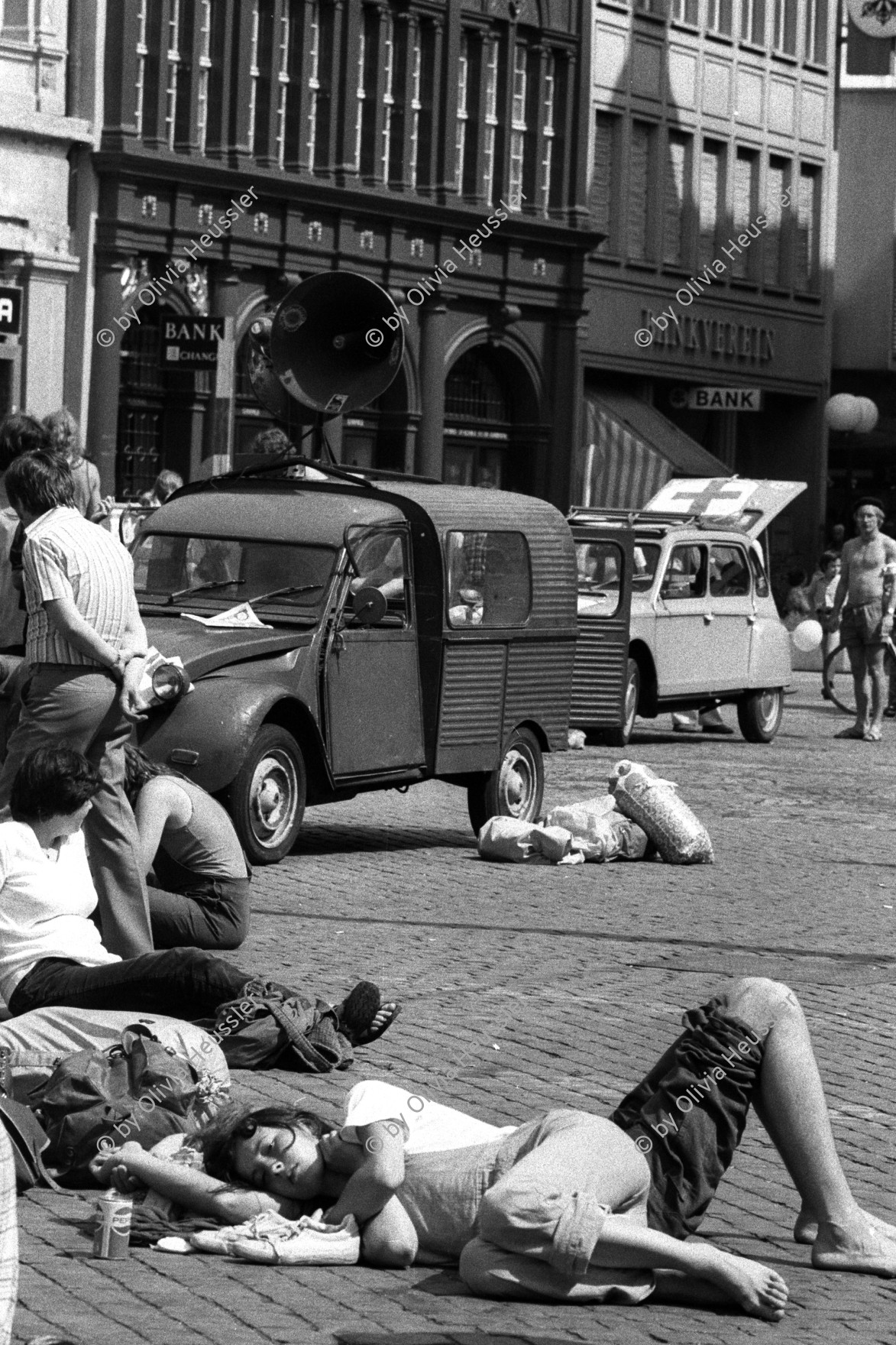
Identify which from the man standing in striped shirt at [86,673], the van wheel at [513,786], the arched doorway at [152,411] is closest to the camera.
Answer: the man standing in striped shirt at [86,673]

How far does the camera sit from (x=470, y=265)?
42.0m

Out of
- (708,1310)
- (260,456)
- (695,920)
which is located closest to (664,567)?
(260,456)

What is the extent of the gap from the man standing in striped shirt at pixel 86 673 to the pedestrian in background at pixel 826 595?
24.1 metres

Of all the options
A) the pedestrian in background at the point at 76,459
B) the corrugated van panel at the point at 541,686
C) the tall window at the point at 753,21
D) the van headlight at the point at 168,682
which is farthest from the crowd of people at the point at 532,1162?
the tall window at the point at 753,21

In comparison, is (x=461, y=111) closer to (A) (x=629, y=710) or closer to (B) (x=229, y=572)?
(A) (x=629, y=710)

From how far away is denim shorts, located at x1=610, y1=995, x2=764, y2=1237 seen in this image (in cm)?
588

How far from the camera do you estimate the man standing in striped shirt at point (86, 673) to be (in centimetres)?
953

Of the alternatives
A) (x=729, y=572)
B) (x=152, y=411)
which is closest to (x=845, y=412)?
(x=152, y=411)

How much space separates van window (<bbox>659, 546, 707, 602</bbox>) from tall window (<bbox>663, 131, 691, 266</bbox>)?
2340cm

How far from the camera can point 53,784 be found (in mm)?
7953

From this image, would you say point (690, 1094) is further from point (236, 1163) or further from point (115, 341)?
point (115, 341)

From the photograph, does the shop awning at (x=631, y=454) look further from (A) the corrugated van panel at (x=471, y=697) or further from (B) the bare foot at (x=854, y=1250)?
(B) the bare foot at (x=854, y=1250)

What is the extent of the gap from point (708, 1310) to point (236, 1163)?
1.09m

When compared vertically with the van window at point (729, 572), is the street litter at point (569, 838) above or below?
below
